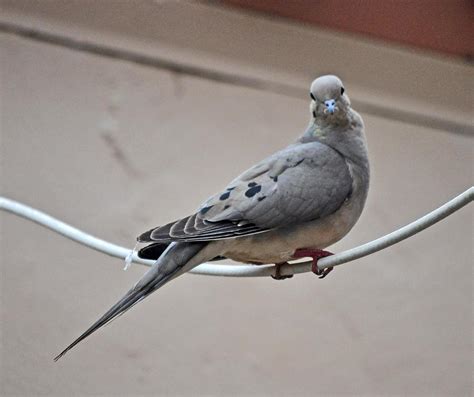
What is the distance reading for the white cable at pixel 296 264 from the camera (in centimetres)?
191

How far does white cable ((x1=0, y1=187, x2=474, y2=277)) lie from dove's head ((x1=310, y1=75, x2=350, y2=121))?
0.41 meters

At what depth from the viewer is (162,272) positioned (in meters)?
2.30

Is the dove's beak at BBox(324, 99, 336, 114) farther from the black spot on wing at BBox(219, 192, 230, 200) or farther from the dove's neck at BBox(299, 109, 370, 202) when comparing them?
the black spot on wing at BBox(219, 192, 230, 200)

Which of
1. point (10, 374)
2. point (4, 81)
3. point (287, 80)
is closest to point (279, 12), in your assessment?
point (287, 80)

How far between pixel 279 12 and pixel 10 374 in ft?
4.91

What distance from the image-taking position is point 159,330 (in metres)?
→ 3.54

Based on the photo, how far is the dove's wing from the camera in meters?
2.36

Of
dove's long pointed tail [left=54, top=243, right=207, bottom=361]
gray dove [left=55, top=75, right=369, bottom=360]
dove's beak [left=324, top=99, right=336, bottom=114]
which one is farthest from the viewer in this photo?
dove's beak [left=324, top=99, right=336, bottom=114]

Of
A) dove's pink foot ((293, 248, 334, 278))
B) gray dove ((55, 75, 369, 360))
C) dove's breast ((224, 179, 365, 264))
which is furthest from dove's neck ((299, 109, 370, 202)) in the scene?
dove's pink foot ((293, 248, 334, 278))

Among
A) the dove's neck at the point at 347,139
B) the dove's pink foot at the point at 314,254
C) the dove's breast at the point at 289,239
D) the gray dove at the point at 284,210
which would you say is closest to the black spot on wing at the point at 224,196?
the gray dove at the point at 284,210

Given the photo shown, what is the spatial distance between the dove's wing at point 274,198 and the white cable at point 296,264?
87 mm

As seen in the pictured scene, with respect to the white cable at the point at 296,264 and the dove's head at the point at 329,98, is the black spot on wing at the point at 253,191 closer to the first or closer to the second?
the white cable at the point at 296,264

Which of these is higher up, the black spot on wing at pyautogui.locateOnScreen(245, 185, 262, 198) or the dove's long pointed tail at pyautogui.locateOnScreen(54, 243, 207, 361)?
the black spot on wing at pyautogui.locateOnScreen(245, 185, 262, 198)

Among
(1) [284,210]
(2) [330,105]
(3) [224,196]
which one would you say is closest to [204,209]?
(3) [224,196]
